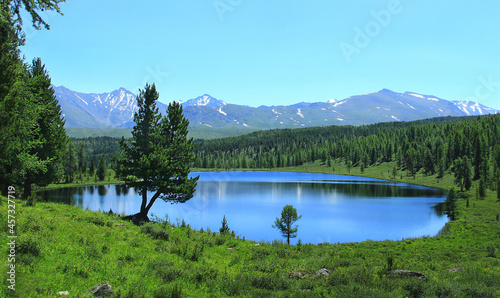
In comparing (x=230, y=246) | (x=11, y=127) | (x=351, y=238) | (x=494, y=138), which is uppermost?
(x=494, y=138)

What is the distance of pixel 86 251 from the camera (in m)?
14.5

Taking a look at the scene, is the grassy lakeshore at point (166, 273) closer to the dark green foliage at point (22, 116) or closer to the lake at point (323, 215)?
the dark green foliage at point (22, 116)

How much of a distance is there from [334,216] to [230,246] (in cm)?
4748

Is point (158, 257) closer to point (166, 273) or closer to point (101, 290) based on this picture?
point (166, 273)

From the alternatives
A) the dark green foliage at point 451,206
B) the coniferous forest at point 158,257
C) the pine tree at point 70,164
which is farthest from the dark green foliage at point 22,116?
the pine tree at point 70,164

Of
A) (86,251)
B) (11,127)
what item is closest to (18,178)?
(11,127)

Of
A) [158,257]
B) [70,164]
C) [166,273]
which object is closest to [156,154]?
[158,257]

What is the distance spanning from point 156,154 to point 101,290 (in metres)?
24.0

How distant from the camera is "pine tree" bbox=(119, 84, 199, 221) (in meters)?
34.0

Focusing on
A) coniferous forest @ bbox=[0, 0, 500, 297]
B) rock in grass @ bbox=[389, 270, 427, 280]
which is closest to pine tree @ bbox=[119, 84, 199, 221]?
coniferous forest @ bbox=[0, 0, 500, 297]

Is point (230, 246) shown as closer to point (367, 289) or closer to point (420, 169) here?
point (367, 289)

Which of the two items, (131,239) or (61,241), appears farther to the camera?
(131,239)

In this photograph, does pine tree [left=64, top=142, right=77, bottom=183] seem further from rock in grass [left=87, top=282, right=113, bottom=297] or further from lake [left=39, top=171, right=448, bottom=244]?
rock in grass [left=87, top=282, right=113, bottom=297]

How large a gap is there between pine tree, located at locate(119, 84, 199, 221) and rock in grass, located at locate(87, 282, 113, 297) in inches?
900
